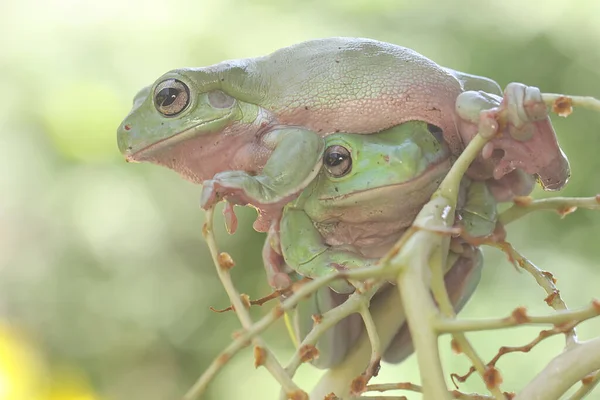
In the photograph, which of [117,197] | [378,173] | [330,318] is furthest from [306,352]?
[117,197]

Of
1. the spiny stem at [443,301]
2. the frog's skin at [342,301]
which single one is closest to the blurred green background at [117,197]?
the frog's skin at [342,301]

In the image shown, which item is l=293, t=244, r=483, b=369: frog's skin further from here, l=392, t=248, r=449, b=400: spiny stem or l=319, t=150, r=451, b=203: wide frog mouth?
l=392, t=248, r=449, b=400: spiny stem

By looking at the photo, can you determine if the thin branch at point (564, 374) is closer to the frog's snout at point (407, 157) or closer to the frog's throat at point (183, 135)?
the frog's snout at point (407, 157)

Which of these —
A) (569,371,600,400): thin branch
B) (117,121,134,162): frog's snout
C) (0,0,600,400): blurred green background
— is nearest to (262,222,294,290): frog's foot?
(117,121,134,162): frog's snout

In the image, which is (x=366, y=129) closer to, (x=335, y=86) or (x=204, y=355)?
(x=335, y=86)

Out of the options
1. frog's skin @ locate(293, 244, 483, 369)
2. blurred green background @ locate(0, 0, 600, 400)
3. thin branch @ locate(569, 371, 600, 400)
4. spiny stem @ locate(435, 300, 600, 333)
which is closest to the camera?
spiny stem @ locate(435, 300, 600, 333)

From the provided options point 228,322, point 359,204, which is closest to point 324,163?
point 359,204

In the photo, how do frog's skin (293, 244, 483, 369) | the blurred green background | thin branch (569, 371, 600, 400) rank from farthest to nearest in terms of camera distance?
the blurred green background, frog's skin (293, 244, 483, 369), thin branch (569, 371, 600, 400)
